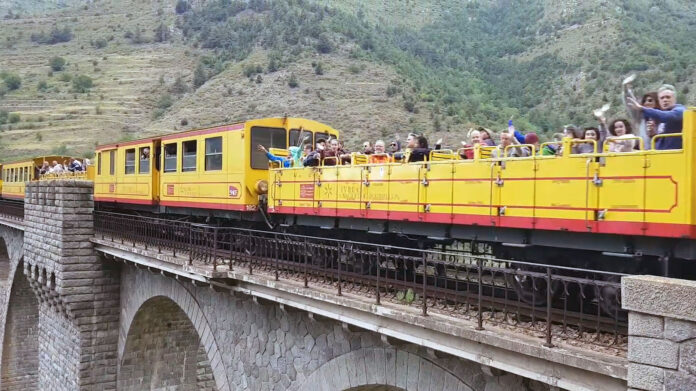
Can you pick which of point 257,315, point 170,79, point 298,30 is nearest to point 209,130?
point 257,315

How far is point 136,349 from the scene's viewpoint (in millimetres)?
16453

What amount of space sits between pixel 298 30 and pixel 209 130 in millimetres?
48865

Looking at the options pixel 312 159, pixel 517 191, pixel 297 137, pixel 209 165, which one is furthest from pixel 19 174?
pixel 517 191

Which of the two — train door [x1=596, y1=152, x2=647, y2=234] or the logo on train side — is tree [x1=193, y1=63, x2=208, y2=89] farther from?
train door [x1=596, y1=152, x2=647, y2=234]

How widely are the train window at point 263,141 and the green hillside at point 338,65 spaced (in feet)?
70.2

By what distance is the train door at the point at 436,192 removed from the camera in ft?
25.6

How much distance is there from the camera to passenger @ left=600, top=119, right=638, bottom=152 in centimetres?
579

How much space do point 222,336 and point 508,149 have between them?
21.3 ft

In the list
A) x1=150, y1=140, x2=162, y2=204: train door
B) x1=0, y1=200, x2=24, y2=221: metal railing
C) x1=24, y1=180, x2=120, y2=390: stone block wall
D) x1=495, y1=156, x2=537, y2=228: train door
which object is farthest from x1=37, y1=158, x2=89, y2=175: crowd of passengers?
x1=495, y1=156, x2=537, y2=228: train door

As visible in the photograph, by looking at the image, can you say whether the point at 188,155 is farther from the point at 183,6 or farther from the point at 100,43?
the point at 183,6

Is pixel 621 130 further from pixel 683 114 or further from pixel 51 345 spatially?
pixel 51 345

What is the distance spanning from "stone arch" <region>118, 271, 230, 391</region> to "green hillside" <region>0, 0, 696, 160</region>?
2029 cm

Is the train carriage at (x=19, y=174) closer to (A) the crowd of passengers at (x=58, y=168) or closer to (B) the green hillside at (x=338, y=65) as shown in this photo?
(A) the crowd of passengers at (x=58, y=168)

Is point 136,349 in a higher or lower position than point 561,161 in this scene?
lower
